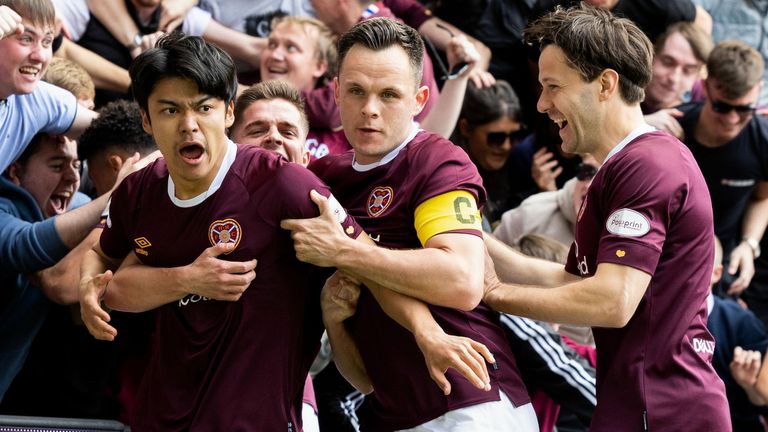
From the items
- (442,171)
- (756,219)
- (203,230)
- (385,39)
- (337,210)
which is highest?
(385,39)

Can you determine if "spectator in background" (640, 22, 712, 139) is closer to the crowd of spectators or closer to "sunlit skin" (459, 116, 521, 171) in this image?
the crowd of spectators

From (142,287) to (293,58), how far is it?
2.80 m

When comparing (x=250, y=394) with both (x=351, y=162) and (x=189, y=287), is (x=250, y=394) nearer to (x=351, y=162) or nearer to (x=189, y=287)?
(x=189, y=287)

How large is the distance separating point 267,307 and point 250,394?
11.4 inches

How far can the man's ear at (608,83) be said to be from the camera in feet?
12.8

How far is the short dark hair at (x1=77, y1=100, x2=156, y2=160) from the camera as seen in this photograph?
17.2 feet

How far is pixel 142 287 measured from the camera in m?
3.84

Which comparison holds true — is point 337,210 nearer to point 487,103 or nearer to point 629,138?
point 629,138

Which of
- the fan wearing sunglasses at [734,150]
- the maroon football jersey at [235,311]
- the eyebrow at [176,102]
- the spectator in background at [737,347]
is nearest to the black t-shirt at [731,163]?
the fan wearing sunglasses at [734,150]

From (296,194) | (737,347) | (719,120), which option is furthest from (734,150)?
(296,194)

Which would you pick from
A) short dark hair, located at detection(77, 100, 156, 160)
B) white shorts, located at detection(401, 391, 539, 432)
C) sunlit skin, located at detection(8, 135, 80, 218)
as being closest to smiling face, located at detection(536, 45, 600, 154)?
white shorts, located at detection(401, 391, 539, 432)

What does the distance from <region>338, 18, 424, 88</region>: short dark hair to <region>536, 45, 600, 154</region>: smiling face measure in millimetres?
457

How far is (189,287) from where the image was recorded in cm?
372

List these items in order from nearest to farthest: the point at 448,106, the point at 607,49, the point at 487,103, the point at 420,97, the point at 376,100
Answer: the point at 607,49 → the point at 376,100 → the point at 420,97 → the point at 448,106 → the point at 487,103
